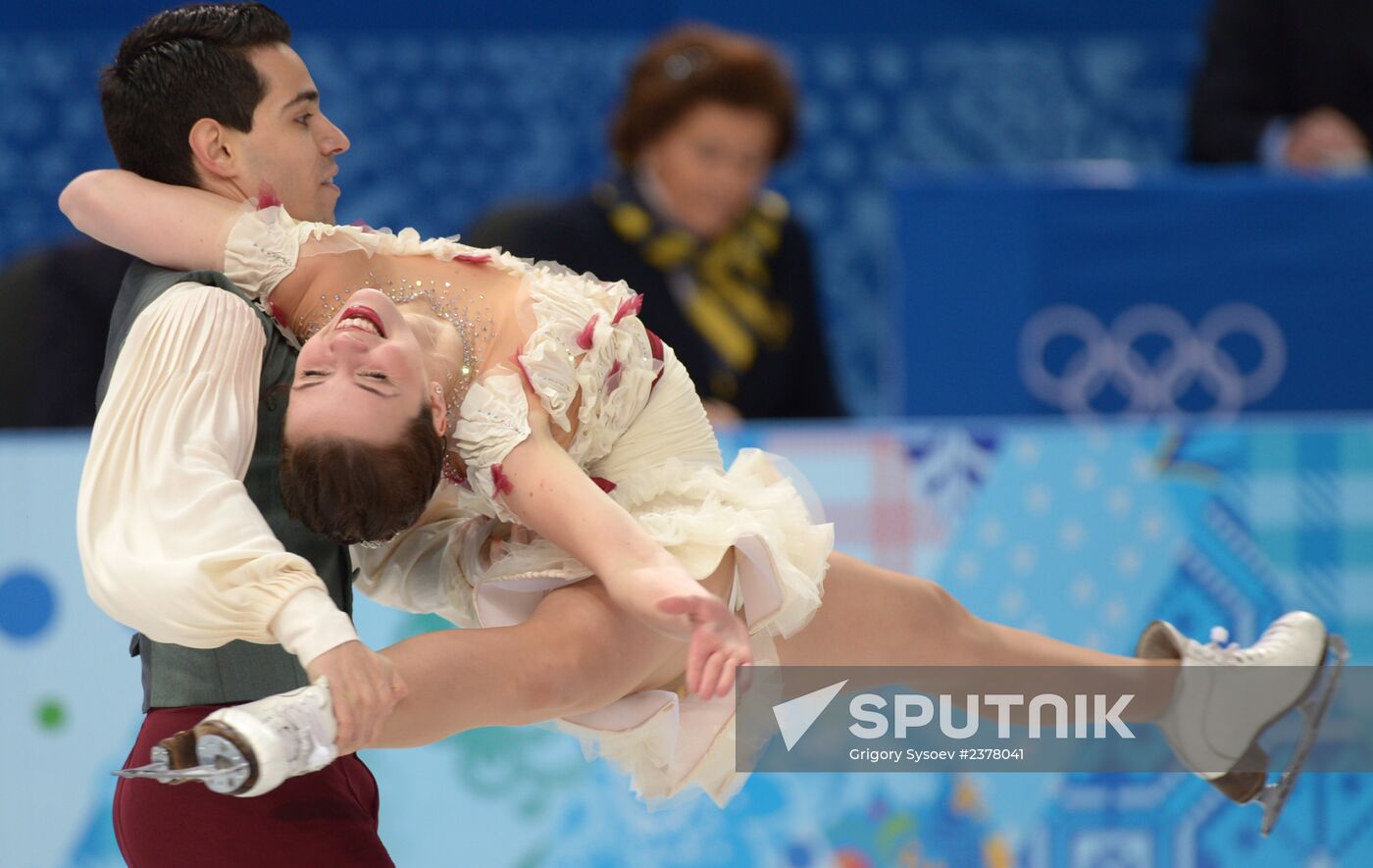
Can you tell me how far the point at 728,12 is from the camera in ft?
22.3

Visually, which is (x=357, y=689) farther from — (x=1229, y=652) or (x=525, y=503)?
(x=1229, y=652)

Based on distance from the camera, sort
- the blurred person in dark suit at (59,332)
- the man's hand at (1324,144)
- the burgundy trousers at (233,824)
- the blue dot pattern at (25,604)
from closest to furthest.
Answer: the burgundy trousers at (233,824), the blue dot pattern at (25,604), the blurred person in dark suit at (59,332), the man's hand at (1324,144)

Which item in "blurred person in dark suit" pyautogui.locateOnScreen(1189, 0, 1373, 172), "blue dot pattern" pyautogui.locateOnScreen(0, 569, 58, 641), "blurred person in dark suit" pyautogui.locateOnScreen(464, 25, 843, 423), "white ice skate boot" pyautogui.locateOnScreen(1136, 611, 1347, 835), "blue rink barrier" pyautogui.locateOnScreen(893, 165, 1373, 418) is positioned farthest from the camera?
"blurred person in dark suit" pyautogui.locateOnScreen(1189, 0, 1373, 172)

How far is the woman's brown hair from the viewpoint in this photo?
497cm

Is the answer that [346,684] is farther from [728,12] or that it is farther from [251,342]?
[728,12]

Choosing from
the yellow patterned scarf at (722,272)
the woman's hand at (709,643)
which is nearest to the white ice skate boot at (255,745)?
the woman's hand at (709,643)

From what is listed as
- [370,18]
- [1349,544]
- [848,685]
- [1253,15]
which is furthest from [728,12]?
[848,685]

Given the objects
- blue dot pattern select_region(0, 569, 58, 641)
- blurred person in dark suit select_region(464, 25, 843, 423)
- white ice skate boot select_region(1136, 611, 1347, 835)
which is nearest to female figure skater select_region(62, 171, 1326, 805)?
white ice skate boot select_region(1136, 611, 1347, 835)

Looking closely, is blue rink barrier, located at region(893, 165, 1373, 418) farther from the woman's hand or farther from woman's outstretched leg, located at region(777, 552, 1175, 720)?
the woman's hand

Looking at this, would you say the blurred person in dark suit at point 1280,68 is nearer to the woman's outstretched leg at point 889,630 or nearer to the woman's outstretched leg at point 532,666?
the woman's outstretched leg at point 889,630

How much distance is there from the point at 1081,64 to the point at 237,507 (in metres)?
5.11

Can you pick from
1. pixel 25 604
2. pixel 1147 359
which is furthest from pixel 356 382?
pixel 1147 359

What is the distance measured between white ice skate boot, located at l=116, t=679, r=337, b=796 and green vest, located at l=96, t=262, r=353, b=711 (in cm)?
38

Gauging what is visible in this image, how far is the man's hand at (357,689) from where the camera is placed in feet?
7.73
